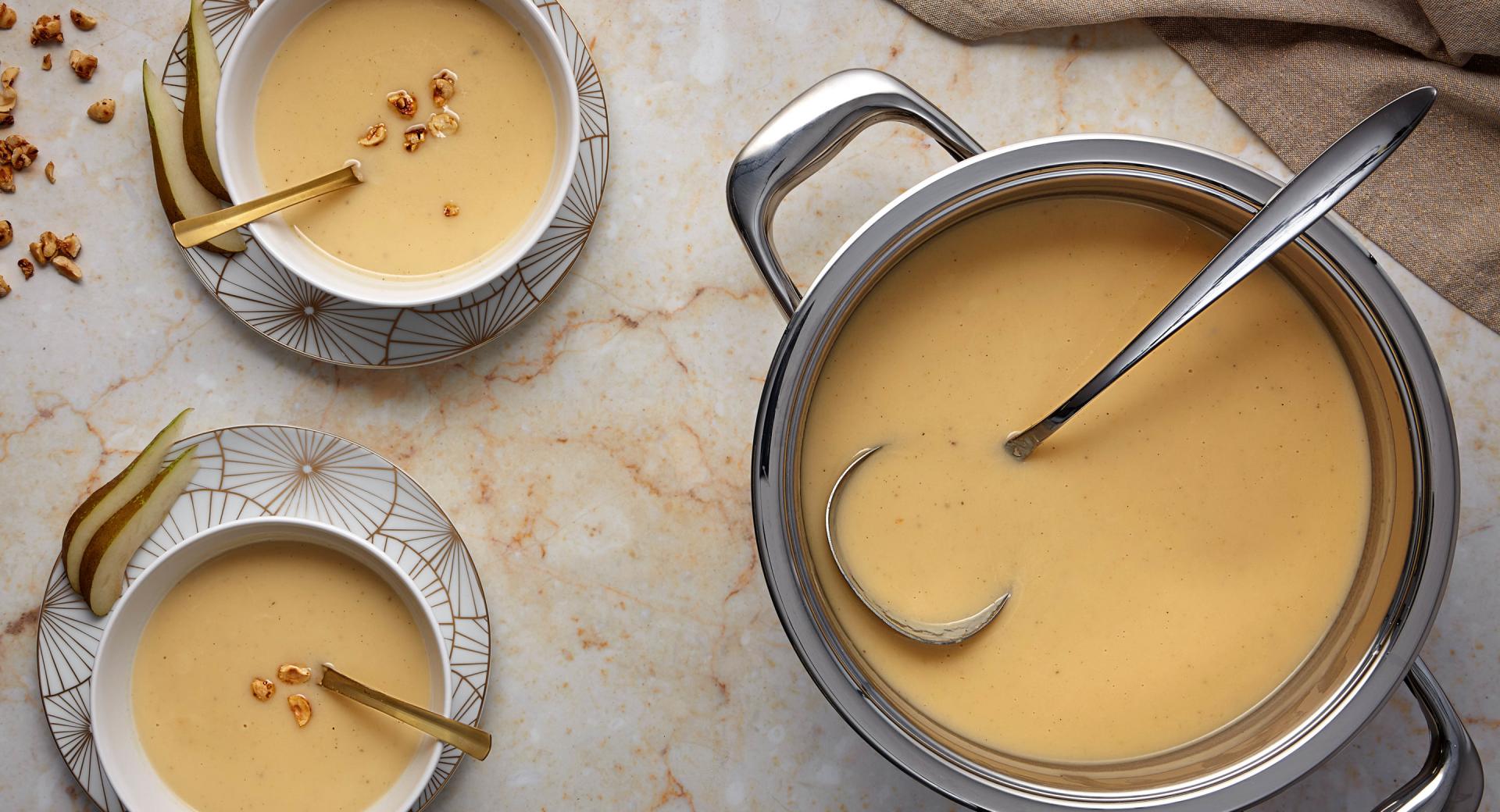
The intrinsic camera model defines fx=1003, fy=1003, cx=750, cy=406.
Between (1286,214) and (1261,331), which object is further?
(1261,331)

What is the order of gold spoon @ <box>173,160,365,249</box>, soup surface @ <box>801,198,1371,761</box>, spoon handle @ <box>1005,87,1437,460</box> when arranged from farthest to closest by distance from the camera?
1. gold spoon @ <box>173,160,365,249</box>
2. soup surface @ <box>801,198,1371,761</box>
3. spoon handle @ <box>1005,87,1437,460</box>

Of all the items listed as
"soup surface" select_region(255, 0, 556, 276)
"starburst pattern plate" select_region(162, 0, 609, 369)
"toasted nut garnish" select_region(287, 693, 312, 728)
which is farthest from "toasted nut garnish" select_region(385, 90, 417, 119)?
"toasted nut garnish" select_region(287, 693, 312, 728)

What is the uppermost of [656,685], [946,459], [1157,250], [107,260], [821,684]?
[107,260]

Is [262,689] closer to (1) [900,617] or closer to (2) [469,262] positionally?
(2) [469,262]

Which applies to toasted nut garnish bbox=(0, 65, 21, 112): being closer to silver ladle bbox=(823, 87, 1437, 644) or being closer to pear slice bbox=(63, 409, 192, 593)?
pear slice bbox=(63, 409, 192, 593)

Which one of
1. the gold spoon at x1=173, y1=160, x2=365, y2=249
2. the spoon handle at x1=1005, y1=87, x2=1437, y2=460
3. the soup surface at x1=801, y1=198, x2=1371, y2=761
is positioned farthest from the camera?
the gold spoon at x1=173, y1=160, x2=365, y2=249

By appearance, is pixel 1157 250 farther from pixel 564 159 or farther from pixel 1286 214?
pixel 564 159

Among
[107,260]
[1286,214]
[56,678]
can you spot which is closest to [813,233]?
[1286,214]

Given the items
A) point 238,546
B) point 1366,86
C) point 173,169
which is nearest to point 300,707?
point 238,546
